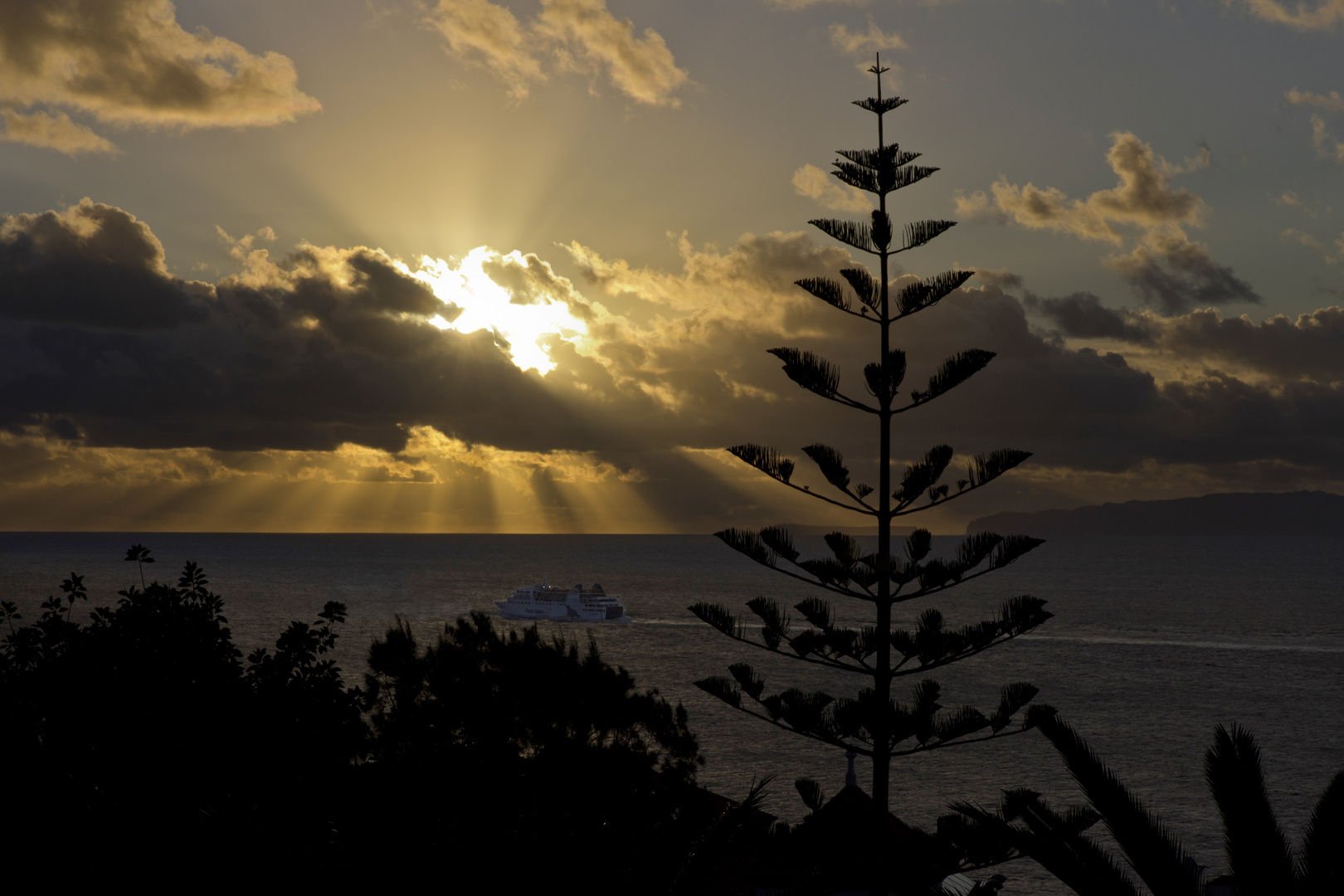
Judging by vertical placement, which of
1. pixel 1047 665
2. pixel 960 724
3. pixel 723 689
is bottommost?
pixel 1047 665

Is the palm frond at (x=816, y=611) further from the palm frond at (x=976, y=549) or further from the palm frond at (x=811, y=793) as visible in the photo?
the palm frond at (x=811, y=793)

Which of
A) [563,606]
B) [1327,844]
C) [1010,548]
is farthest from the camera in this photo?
[563,606]

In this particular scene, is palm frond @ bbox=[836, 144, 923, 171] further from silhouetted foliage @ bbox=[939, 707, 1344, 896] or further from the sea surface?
the sea surface

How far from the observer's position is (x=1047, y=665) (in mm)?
75062

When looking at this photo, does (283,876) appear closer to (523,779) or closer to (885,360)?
(523,779)

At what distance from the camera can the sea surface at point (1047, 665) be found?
43.2 metres

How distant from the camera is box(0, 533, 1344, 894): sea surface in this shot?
142ft

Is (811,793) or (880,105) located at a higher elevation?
(880,105)

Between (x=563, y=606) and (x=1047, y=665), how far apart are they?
46.6 metres

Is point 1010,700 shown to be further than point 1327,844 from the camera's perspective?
Yes

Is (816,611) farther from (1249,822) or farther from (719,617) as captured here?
(1249,822)

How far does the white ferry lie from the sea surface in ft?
6.27

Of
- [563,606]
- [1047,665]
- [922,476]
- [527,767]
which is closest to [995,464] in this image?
[922,476]

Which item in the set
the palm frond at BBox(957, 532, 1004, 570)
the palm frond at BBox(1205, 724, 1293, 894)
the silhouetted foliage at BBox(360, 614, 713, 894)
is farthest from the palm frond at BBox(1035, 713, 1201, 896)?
the palm frond at BBox(957, 532, 1004, 570)
